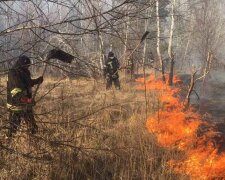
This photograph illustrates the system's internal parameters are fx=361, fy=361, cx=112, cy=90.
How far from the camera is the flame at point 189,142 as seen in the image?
21.0 feet

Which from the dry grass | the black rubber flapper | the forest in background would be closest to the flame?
the forest in background

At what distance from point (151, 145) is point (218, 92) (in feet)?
31.5

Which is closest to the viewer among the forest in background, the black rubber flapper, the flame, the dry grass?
the forest in background

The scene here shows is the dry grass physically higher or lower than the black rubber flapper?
lower

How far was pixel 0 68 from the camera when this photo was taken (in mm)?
3092

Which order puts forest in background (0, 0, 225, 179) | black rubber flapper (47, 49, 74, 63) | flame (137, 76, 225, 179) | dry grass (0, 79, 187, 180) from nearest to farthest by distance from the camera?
forest in background (0, 0, 225, 179)
black rubber flapper (47, 49, 74, 63)
dry grass (0, 79, 187, 180)
flame (137, 76, 225, 179)

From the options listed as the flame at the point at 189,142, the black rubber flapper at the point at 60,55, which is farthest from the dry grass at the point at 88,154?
the black rubber flapper at the point at 60,55

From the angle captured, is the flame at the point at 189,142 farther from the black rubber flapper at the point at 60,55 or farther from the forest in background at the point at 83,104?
the black rubber flapper at the point at 60,55

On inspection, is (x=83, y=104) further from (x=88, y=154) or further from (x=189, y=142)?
(x=88, y=154)

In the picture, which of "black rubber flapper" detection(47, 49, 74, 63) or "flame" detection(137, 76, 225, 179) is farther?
"flame" detection(137, 76, 225, 179)

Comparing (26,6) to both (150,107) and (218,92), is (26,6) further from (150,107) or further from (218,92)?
(218,92)

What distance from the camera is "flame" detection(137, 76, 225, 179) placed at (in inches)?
252

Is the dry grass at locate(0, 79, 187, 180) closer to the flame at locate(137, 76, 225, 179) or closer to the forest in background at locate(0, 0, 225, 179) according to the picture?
the forest in background at locate(0, 0, 225, 179)

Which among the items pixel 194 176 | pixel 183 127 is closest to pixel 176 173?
pixel 194 176
